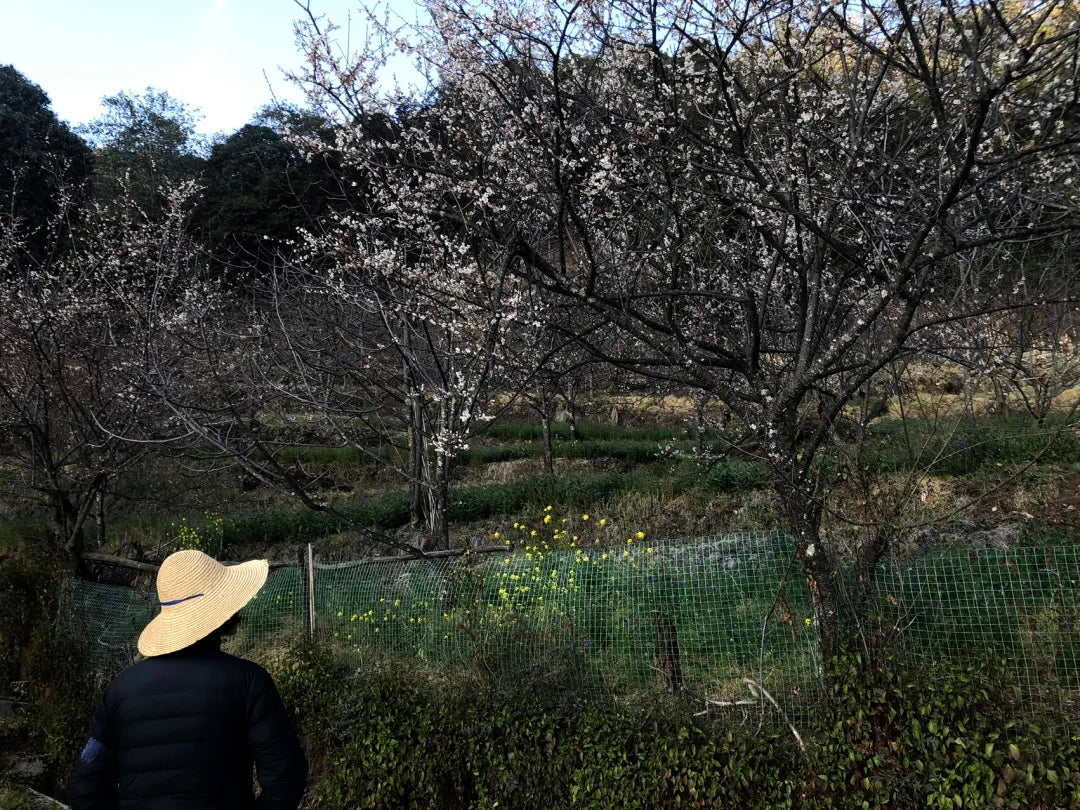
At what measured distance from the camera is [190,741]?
245cm

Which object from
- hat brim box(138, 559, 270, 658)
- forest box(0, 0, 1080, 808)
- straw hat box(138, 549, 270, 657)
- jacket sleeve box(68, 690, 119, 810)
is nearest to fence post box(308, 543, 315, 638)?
forest box(0, 0, 1080, 808)

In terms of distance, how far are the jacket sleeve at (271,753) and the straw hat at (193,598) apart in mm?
266

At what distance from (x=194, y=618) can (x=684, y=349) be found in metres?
2.65

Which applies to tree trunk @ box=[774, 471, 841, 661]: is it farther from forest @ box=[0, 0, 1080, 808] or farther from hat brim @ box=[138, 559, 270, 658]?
hat brim @ box=[138, 559, 270, 658]

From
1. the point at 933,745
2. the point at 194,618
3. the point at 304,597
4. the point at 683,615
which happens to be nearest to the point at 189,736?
the point at 194,618

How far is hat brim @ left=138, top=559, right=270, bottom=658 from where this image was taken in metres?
2.58

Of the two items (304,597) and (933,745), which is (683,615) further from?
(304,597)

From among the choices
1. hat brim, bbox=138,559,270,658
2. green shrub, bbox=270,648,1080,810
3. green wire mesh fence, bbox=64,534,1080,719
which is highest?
hat brim, bbox=138,559,270,658

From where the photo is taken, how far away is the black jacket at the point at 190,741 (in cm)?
245

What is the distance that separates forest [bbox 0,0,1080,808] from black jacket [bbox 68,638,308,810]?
6.13 feet

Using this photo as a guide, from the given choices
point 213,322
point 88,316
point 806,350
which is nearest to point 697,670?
point 806,350

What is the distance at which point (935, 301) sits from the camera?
21.8 ft

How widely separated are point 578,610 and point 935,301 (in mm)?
4181

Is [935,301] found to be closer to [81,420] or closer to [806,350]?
[806,350]
